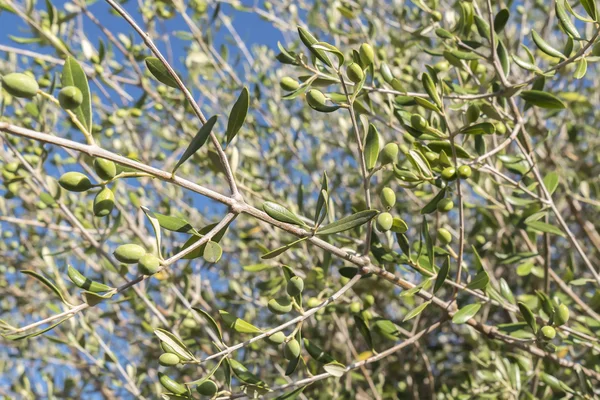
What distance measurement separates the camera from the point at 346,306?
1.50m

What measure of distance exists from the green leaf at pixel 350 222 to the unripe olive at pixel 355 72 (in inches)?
8.8

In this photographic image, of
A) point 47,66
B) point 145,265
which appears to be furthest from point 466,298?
point 47,66

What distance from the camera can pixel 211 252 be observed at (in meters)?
0.75

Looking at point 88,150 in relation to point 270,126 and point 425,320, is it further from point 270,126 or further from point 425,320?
point 425,320

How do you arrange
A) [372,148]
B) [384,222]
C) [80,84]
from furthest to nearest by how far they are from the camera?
[372,148] < [384,222] < [80,84]

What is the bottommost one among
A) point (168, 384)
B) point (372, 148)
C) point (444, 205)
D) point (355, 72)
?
point (168, 384)

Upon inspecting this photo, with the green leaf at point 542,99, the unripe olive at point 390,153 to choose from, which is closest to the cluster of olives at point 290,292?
the unripe olive at point 390,153

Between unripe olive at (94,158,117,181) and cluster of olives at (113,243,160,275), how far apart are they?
90mm

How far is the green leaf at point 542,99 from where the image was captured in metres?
1.05

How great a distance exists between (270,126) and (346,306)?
0.91 meters

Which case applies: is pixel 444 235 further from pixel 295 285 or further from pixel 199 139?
pixel 199 139

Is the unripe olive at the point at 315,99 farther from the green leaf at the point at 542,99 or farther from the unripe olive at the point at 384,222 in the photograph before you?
the green leaf at the point at 542,99

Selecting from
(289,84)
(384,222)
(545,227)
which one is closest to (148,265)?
(384,222)

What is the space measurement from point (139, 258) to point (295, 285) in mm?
280
